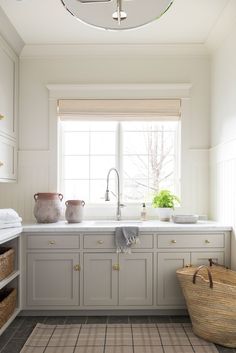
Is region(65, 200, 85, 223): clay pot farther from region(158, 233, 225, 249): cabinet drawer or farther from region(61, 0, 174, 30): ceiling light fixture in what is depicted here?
region(61, 0, 174, 30): ceiling light fixture

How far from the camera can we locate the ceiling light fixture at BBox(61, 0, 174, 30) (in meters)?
1.64

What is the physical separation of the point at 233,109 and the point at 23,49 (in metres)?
2.16

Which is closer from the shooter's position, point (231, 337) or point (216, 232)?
point (231, 337)

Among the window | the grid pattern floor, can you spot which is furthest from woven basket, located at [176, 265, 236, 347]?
the window

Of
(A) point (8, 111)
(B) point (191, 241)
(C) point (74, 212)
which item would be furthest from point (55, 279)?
(A) point (8, 111)

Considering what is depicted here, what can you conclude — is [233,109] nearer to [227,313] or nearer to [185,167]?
[185,167]

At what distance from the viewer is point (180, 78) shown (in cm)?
362

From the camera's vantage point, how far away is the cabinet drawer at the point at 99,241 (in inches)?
118

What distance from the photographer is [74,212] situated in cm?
331

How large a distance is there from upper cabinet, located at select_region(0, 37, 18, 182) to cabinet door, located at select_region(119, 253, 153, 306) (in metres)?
1.40

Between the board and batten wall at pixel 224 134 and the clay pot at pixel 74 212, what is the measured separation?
134 centimetres

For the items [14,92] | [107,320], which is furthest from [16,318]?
[14,92]

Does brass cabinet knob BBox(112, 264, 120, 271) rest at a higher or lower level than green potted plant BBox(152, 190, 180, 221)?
lower

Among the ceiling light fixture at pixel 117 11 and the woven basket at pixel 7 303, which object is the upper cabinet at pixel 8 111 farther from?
the ceiling light fixture at pixel 117 11
